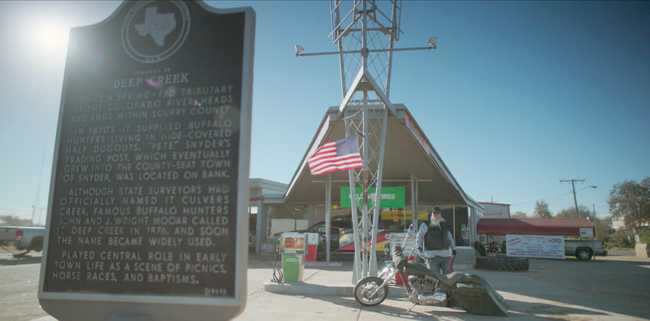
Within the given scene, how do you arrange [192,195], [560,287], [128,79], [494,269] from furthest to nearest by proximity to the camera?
[494,269]
[560,287]
[128,79]
[192,195]

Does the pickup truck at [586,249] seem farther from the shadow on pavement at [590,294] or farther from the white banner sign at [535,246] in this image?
the shadow on pavement at [590,294]

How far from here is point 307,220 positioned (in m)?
26.6

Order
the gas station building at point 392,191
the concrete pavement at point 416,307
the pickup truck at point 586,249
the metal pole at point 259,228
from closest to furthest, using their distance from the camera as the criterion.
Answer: the concrete pavement at point 416,307 < the gas station building at point 392,191 < the pickup truck at point 586,249 < the metal pole at point 259,228

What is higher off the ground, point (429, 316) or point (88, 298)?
point (88, 298)

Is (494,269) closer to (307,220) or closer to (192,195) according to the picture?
(307,220)

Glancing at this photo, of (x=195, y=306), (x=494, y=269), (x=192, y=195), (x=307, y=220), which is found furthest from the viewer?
(x=307, y=220)

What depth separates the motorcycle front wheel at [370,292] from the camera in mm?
7496

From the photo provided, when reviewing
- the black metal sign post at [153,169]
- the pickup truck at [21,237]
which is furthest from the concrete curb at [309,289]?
the pickup truck at [21,237]

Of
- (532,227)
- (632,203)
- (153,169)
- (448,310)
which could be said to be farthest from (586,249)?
(632,203)

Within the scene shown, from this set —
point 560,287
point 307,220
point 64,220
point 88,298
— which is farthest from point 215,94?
point 307,220

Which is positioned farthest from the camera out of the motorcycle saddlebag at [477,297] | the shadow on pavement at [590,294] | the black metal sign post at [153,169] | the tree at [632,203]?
the tree at [632,203]

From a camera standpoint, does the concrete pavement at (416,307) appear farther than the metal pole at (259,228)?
No

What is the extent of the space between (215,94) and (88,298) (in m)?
1.90

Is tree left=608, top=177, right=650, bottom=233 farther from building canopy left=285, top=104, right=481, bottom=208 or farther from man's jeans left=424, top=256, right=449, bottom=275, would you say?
man's jeans left=424, top=256, right=449, bottom=275
